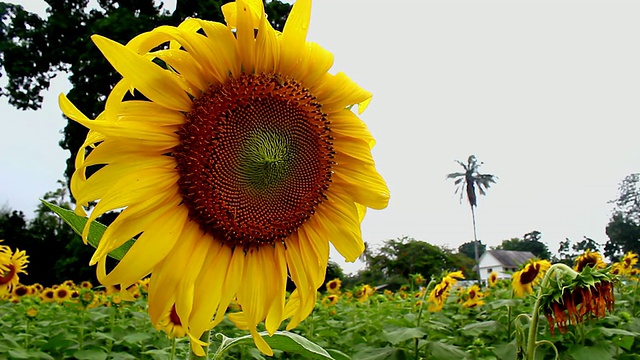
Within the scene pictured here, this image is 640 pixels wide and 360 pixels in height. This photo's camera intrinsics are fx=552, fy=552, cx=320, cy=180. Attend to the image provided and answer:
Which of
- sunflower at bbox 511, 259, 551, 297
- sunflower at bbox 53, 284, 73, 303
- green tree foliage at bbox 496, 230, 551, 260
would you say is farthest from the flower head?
green tree foliage at bbox 496, 230, 551, 260

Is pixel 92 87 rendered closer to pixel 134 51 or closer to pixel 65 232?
pixel 65 232

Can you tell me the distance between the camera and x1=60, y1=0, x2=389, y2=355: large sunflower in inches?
39.1

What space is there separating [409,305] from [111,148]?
14.8ft

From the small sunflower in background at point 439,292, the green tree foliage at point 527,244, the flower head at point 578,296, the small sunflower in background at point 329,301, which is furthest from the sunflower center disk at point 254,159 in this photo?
the green tree foliage at point 527,244

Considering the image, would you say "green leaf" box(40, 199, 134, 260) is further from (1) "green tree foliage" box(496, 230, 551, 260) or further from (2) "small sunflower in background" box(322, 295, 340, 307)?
(1) "green tree foliage" box(496, 230, 551, 260)

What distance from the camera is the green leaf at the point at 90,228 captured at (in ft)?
3.24

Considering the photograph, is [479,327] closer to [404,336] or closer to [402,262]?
[404,336]

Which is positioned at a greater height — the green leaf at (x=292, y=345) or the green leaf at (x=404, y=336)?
the green leaf at (x=292, y=345)

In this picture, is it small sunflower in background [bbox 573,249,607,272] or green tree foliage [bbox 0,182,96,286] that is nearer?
small sunflower in background [bbox 573,249,607,272]

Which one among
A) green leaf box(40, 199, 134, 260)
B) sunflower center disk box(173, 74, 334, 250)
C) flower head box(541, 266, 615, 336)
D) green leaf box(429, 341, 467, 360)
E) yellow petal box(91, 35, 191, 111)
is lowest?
green leaf box(429, 341, 467, 360)

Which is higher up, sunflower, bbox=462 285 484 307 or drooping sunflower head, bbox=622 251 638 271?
drooping sunflower head, bbox=622 251 638 271

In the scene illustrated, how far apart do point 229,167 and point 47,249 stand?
17914mm

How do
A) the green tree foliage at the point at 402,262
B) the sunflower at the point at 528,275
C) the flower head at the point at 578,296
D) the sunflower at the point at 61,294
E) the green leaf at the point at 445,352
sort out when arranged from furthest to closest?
1. the green tree foliage at the point at 402,262
2. the sunflower at the point at 61,294
3. the sunflower at the point at 528,275
4. the green leaf at the point at 445,352
5. the flower head at the point at 578,296

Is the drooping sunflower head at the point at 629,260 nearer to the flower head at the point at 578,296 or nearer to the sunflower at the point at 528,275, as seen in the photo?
the sunflower at the point at 528,275
